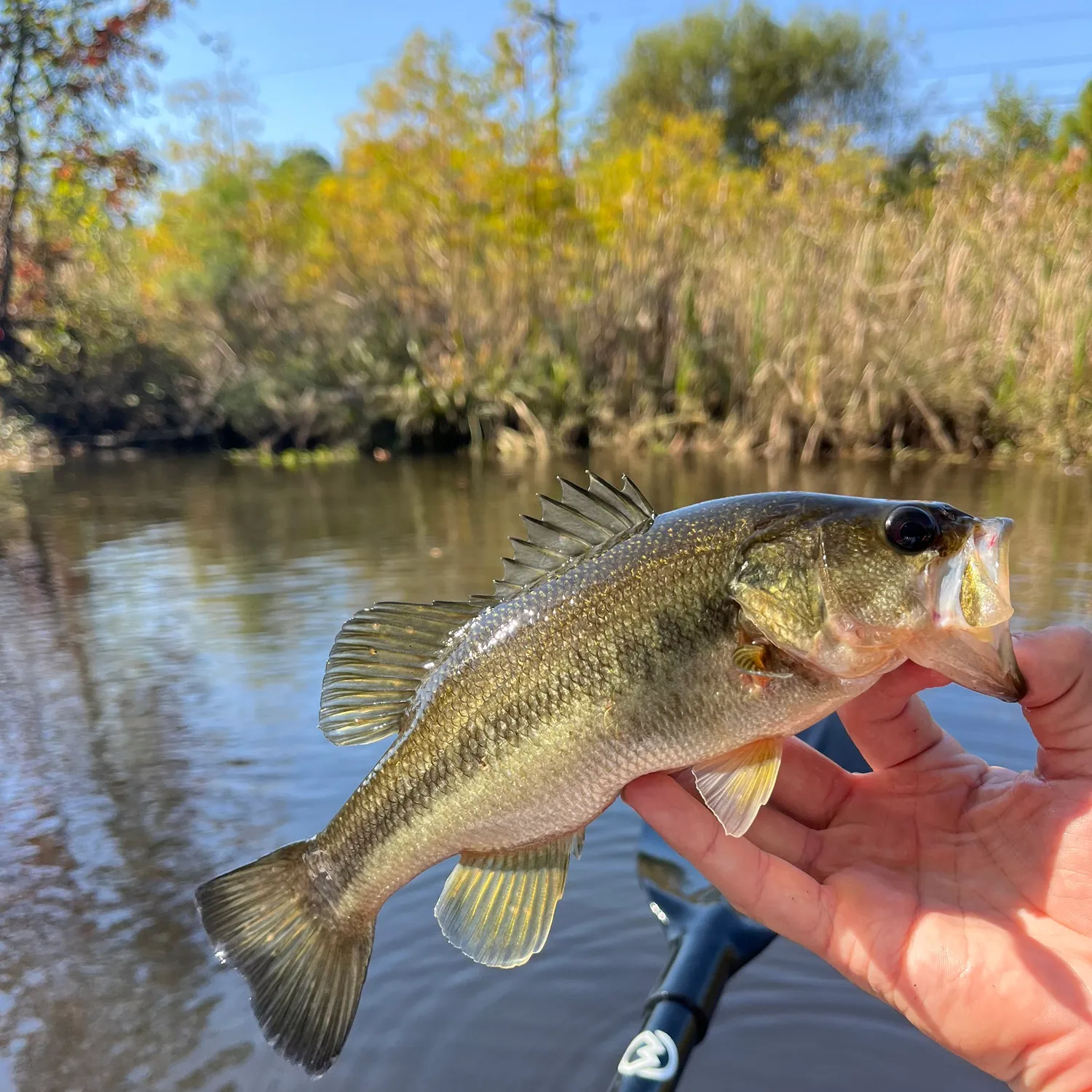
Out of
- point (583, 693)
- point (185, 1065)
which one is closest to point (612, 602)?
point (583, 693)

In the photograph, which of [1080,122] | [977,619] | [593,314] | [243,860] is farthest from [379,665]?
[1080,122]

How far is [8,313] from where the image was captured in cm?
1566

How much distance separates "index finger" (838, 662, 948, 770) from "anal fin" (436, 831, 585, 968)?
0.71 meters

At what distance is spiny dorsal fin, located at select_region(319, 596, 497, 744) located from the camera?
80.7 inches

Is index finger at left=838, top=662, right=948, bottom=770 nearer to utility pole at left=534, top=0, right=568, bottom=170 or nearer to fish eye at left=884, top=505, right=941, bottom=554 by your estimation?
fish eye at left=884, top=505, right=941, bottom=554

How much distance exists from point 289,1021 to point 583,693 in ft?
3.08

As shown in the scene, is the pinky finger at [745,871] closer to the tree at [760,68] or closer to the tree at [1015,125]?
the tree at [1015,125]

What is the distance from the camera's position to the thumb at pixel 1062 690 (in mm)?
1672

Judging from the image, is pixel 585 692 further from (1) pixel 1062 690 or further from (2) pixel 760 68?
(2) pixel 760 68

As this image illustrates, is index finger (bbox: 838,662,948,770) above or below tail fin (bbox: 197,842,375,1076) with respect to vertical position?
above

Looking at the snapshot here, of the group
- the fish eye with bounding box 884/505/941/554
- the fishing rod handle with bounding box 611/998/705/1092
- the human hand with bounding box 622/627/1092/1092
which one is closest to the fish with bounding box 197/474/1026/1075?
the fish eye with bounding box 884/505/941/554

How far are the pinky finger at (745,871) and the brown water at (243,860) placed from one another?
633 millimetres

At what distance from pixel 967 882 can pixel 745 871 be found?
1.65 feet

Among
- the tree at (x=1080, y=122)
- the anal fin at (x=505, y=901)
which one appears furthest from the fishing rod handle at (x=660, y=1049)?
the tree at (x=1080, y=122)
